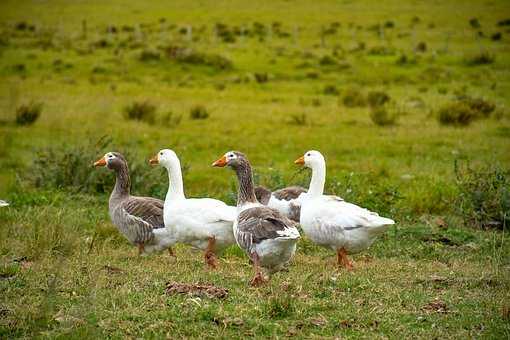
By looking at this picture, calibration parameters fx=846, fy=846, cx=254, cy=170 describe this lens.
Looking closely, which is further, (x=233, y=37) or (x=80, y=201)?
(x=233, y=37)

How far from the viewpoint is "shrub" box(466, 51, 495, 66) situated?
110 ft

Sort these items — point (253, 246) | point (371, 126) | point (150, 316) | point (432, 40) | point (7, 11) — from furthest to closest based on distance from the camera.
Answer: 1. point (7, 11)
2. point (432, 40)
3. point (371, 126)
4. point (253, 246)
5. point (150, 316)

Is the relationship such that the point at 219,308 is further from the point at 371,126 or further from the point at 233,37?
the point at 233,37

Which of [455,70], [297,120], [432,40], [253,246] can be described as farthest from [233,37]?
[253,246]

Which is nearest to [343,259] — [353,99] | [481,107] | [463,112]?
[463,112]

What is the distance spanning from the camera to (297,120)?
73.5 ft

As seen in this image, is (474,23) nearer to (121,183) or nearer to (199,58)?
(199,58)

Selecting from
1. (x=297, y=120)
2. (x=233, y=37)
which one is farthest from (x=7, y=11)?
(x=297, y=120)

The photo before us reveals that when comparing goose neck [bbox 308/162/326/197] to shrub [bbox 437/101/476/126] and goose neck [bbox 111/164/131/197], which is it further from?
shrub [bbox 437/101/476/126]

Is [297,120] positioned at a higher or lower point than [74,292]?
lower

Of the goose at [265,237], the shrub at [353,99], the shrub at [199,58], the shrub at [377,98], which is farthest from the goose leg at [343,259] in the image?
the shrub at [199,58]

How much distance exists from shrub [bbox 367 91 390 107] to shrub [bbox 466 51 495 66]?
30.5 feet

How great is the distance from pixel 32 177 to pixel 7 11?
41.9m

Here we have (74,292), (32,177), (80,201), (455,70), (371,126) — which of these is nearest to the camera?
(74,292)
